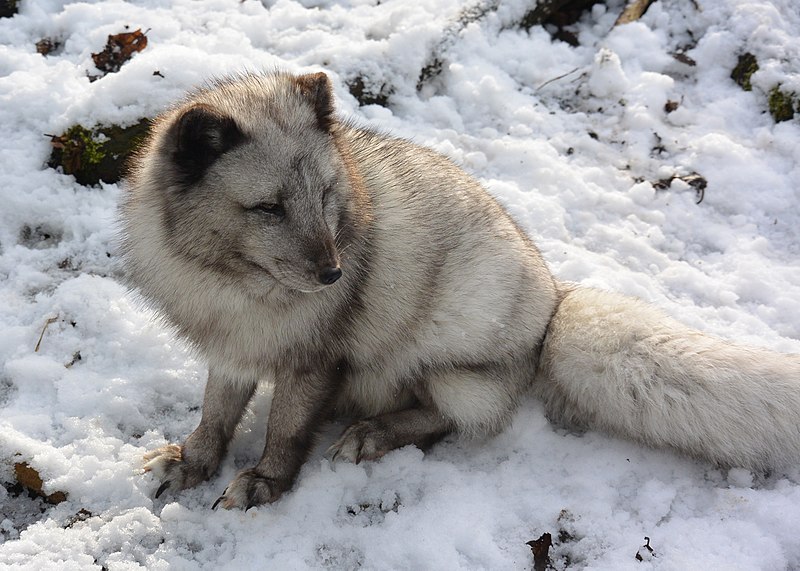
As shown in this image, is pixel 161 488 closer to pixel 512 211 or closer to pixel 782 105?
pixel 512 211

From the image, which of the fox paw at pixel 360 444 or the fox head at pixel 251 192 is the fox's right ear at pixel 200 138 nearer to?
the fox head at pixel 251 192

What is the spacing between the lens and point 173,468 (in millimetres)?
3625

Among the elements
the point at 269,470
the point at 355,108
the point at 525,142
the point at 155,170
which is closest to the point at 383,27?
the point at 355,108

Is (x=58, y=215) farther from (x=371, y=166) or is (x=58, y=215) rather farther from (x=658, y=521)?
(x=658, y=521)

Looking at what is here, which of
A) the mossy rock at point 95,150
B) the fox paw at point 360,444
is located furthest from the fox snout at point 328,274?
the mossy rock at point 95,150

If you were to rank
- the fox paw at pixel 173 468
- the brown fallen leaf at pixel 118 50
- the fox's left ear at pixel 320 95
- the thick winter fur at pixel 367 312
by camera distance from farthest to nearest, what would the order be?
the brown fallen leaf at pixel 118 50
the fox paw at pixel 173 468
the fox's left ear at pixel 320 95
the thick winter fur at pixel 367 312

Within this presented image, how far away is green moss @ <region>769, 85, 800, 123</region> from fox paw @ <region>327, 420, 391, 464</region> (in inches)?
183

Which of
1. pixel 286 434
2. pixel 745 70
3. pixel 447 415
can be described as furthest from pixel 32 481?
pixel 745 70

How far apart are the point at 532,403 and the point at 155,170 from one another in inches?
94.7

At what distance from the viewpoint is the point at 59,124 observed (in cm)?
511

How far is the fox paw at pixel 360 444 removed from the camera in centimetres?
379

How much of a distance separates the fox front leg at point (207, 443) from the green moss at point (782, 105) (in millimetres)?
5067

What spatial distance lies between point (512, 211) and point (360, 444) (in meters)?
2.41

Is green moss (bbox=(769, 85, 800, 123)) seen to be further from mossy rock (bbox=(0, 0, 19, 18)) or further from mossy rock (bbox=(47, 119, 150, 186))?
mossy rock (bbox=(0, 0, 19, 18))
